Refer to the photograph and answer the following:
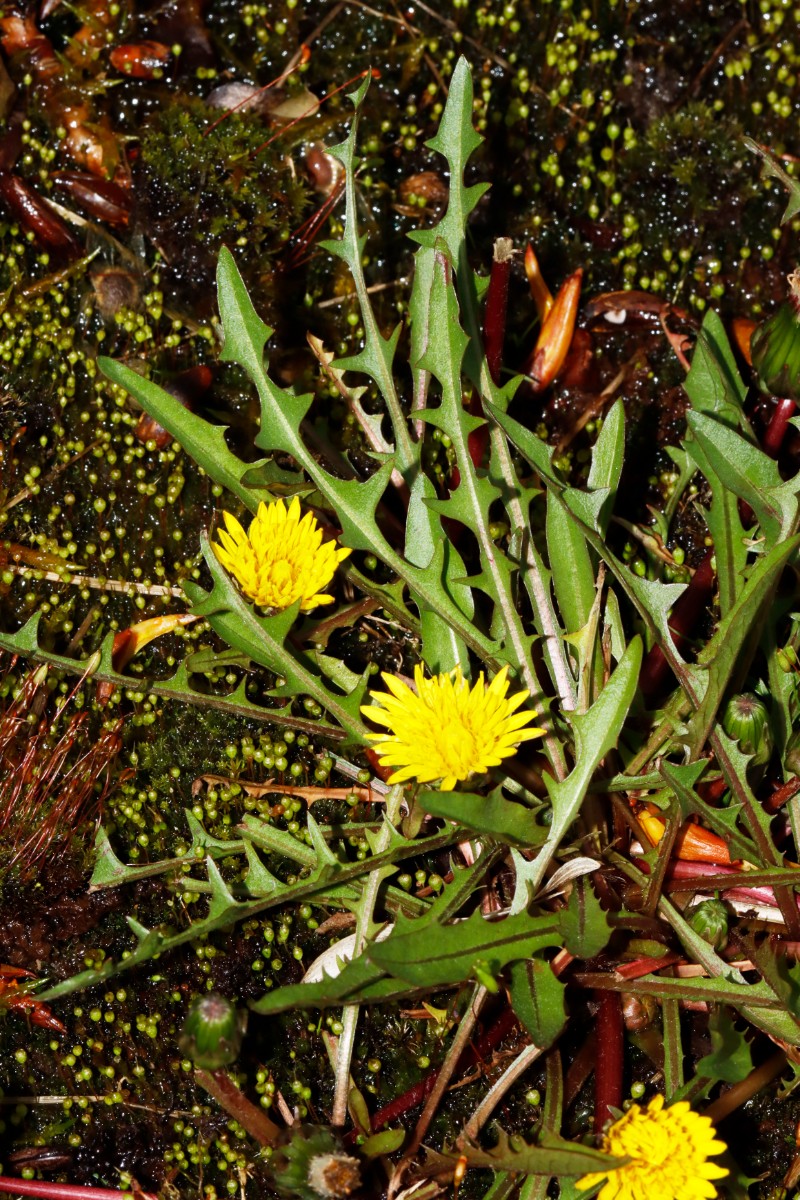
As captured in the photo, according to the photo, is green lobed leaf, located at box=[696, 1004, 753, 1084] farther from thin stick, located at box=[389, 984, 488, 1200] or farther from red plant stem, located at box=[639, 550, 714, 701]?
red plant stem, located at box=[639, 550, 714, 701]

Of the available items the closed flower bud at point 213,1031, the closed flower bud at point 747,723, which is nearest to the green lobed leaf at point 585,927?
the closed flower bud at point 747,723

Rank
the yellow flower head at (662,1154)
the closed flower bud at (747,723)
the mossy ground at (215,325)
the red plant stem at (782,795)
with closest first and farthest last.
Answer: the yellow flower head at (662,1154)
the closed flower bud at (747,723)
the red plant stem at (782,795)
the mossy ground at (215,325)

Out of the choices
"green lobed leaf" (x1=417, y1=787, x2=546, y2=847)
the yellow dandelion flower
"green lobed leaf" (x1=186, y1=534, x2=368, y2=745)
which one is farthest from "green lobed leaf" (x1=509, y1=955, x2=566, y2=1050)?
the yellow dandelion flower

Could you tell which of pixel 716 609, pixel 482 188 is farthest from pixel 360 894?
pixel 482 188

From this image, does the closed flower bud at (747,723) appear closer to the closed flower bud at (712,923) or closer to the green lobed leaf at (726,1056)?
the closed flower bud at (712,923)

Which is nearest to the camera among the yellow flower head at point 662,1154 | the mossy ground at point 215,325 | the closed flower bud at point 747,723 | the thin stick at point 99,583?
the yellow flower head at point 662,1154

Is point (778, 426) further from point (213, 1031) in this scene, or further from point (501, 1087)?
point (213, 1031)
